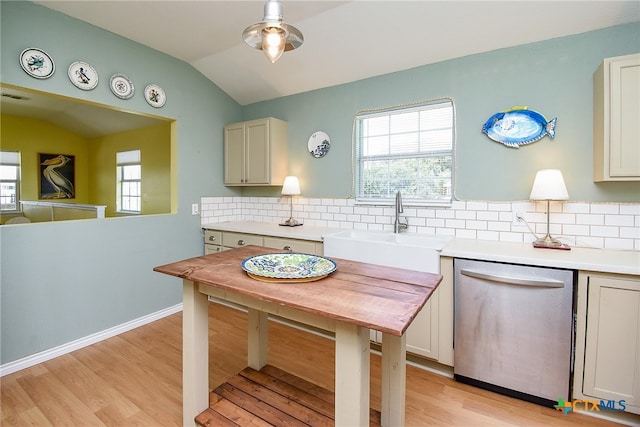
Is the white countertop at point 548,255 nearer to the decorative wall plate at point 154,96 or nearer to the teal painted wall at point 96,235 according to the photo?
the teal painted wall at point 96,235

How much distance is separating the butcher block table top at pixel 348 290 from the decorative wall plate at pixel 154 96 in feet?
6.58

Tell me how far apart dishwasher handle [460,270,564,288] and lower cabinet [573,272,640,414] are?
13cm

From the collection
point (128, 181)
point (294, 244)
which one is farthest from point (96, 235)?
point (128, 181)

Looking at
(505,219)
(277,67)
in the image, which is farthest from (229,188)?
(505,219)

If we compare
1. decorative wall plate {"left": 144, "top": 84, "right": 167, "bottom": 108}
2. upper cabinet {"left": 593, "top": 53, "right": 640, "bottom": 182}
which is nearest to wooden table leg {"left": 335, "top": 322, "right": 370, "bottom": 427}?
upper cabinet {"left": 593, "top": 53, "right": 640, "bottom": 182}

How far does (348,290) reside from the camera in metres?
1.21

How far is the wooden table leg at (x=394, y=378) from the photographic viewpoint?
4.80 feet

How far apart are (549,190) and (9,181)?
296 inches

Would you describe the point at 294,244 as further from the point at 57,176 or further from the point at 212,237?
the point at 57,176

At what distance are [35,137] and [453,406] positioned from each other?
7.21m

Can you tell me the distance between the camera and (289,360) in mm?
2320

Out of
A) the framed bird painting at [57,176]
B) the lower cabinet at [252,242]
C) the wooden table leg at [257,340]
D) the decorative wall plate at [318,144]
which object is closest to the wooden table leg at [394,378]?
the wooden table leg at [257,340]

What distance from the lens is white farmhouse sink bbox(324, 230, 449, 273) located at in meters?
2.08

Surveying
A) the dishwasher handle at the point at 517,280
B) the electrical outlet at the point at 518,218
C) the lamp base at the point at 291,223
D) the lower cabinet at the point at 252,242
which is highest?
the electrical outlet at the point at 518,218
